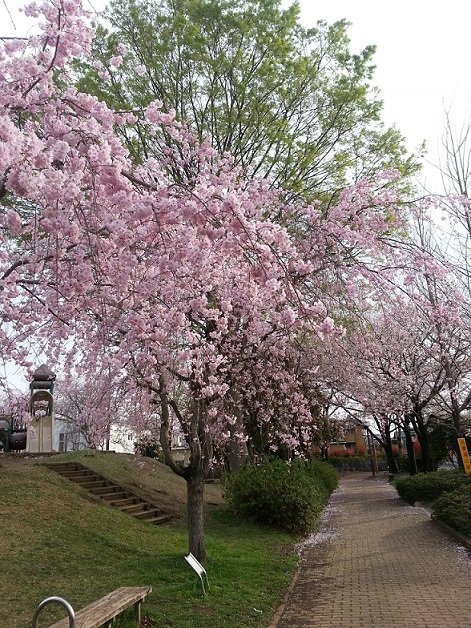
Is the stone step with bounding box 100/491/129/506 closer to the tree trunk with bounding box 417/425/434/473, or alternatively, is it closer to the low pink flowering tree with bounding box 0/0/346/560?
the low pink flowering tree with bounding box 0/0/346/560

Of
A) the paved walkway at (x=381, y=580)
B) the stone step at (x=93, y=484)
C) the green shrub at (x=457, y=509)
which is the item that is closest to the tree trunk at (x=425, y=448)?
the paved walkway at (x=381, y=580)

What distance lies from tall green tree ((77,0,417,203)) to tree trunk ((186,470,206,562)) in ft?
20.9

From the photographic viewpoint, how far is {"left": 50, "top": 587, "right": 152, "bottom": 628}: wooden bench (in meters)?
4.60

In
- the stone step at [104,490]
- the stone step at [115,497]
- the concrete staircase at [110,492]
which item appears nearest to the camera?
the concrete staircase at [110,492]

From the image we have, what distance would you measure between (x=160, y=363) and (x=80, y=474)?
10.3m

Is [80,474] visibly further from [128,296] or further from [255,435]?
[128,296]

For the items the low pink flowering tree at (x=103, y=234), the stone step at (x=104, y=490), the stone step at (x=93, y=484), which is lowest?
the stone step at (x=104, y=490)

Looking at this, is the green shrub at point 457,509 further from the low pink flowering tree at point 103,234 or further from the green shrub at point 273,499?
the low pink flowering tree at point 103,234

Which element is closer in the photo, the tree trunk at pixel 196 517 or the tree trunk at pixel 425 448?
the tree trunk at pixel 196 517

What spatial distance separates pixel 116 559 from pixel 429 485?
37.4 feet

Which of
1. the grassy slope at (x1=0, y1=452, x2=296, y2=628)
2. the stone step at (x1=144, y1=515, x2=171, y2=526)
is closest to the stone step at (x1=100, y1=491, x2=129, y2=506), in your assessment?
the grassy slope at (x1=0, y1=452, x2=296, y2=628)

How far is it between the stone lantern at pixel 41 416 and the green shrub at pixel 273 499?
8495 mm

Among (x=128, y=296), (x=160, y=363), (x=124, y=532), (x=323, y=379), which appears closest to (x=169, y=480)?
(x=323, y=379)

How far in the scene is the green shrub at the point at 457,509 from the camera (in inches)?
427
